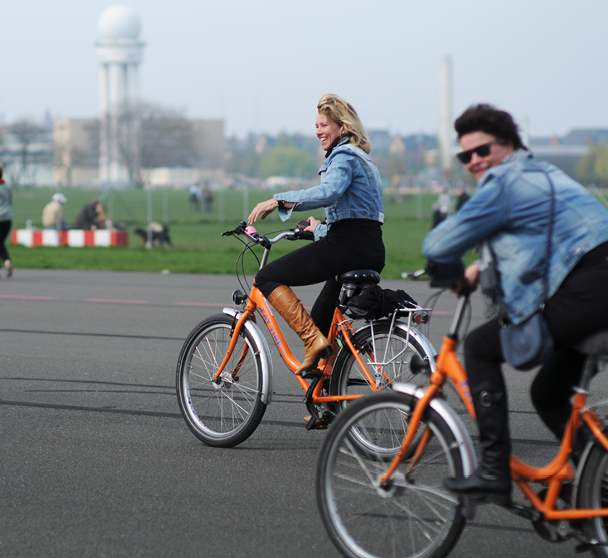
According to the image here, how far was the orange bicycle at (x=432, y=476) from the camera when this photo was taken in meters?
3.18

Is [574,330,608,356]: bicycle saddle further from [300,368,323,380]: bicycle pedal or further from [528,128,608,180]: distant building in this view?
[528,128,608,180]: distant building

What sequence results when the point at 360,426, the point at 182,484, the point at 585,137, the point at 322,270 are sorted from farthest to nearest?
the point at 585,137 < the point at 322,270 < the point at 182,484 < the point at 360,426

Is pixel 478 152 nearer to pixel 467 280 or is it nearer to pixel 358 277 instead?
pixel 467 280

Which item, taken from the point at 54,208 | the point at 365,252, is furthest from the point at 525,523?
the point at 54,208

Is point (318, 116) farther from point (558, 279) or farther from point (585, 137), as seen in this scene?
point (585, 137)

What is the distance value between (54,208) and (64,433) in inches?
759

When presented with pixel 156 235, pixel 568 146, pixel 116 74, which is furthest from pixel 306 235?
pixel 116 74

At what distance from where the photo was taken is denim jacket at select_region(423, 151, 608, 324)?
3145 mm

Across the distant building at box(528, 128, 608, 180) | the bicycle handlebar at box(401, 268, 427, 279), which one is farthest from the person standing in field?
the distant building at box(528, 128, 608, 180)

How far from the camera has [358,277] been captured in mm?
4871

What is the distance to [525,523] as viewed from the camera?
4.07 m

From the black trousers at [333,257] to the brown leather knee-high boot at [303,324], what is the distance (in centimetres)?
5

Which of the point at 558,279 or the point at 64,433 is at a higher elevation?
the point at 558,279

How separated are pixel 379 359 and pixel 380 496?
4.73ft
